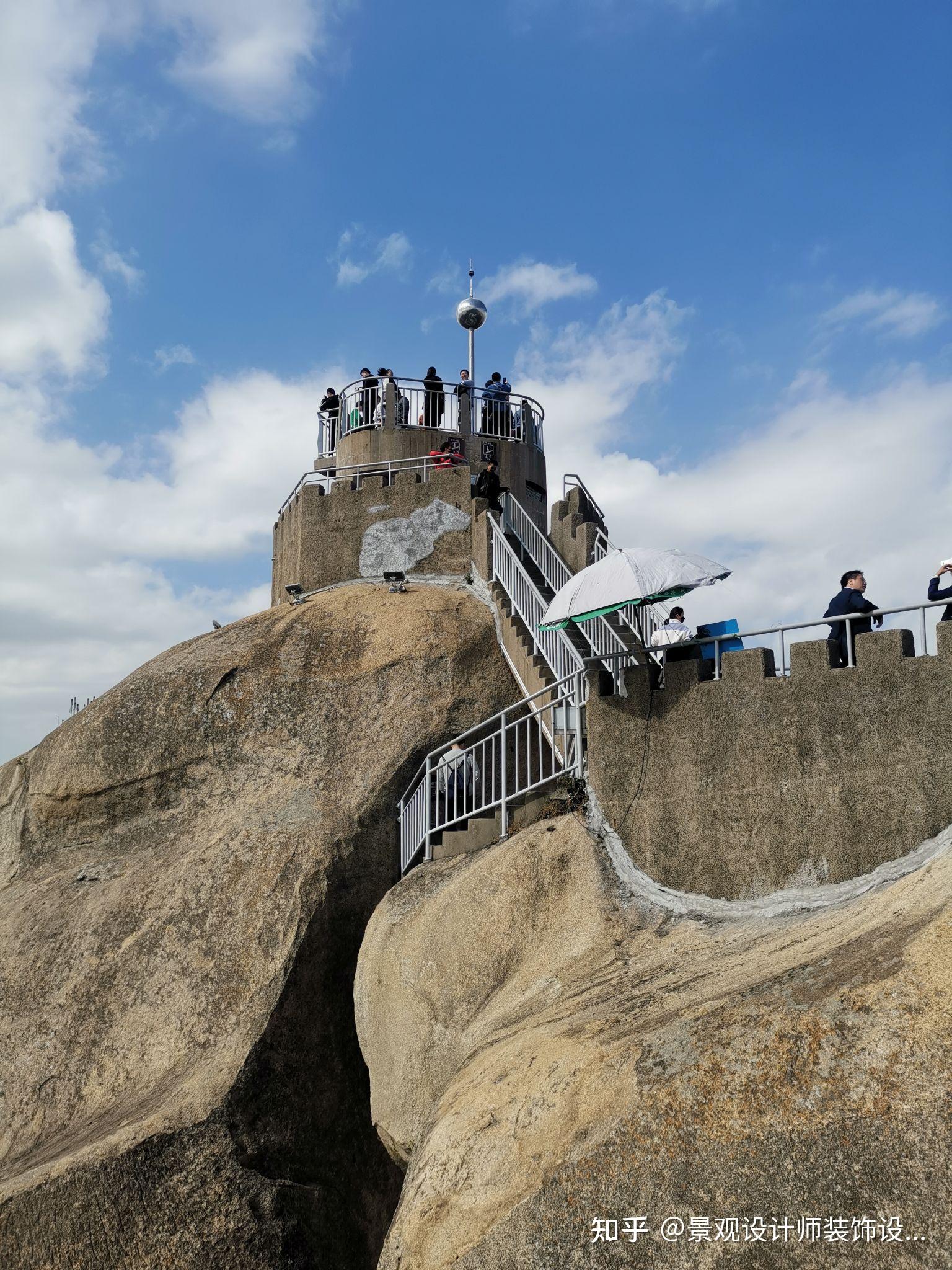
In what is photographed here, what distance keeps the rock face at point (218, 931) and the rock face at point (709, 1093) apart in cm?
365

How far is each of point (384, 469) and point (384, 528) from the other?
2.04 metres

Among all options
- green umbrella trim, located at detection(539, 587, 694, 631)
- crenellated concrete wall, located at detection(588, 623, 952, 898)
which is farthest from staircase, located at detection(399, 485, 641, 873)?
crenellated concrete wall, located at detection(588, 623, 952, 898)

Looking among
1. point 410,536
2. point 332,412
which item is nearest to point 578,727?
point 410,536

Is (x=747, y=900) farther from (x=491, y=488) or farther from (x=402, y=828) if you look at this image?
(x=491, y=488)

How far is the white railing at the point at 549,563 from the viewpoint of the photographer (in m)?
13.5

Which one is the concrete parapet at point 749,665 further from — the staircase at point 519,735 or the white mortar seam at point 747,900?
the white mortar seam at point 747,900

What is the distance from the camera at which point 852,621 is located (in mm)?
9680

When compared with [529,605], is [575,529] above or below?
above

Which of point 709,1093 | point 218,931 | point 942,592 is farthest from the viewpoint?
point 218,931

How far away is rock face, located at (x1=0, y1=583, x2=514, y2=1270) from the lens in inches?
→ 439

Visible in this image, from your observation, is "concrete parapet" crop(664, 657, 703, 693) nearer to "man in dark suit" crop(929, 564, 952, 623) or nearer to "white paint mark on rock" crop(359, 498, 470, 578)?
"man in dark suit" crop(929, 564, 952, 623)

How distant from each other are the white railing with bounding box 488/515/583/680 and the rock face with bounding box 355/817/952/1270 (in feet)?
13.4

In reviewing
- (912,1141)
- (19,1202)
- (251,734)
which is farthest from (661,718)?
(19,1202)

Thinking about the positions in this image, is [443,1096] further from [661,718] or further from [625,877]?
[661,718]
